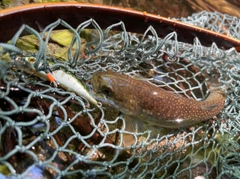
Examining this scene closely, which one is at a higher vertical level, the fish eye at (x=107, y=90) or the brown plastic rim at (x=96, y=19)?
the brown plastic rim at (x=96, y=19)

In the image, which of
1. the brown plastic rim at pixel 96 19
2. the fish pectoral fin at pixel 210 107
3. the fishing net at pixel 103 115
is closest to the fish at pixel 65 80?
the fishing net at pixel 103 115

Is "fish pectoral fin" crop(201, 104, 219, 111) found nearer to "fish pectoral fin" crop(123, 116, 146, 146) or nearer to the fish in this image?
"fish pectoral fin" crop(123, 116, 146, 146)

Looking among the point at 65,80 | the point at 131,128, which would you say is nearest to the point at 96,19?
the point at 65,80

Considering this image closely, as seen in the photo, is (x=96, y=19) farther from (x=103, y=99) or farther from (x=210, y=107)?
(x=210, y=107)

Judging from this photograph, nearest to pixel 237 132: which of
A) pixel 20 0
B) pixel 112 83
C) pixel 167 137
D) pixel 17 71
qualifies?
pixel 167 137

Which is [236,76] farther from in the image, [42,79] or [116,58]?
[42,79]

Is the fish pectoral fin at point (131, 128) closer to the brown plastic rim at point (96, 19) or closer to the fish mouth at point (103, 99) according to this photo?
the fish mouth at point (103, 99)
